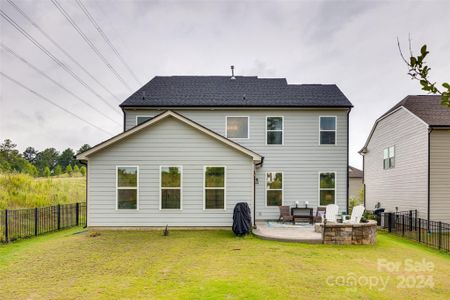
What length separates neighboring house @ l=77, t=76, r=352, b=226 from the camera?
11.7 metres

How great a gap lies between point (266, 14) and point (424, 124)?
10.2 metres

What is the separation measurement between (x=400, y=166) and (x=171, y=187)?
1252 cm

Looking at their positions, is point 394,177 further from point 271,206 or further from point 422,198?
point 271,206

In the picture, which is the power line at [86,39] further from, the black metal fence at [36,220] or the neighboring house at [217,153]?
the black metal fence at [36,220]

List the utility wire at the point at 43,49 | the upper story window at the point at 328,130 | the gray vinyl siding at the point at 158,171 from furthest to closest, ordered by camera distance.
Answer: the upper story window at the point at 328,130
the gray vinyl siding at the point at 158,171
the utility wire at the point at 43,49

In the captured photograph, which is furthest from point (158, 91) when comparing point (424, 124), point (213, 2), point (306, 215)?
point (424, 124)

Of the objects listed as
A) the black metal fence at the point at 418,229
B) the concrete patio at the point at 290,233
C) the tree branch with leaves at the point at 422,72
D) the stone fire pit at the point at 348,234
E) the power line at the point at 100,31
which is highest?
the power line at the point at 100,31

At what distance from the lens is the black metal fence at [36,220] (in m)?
10.3

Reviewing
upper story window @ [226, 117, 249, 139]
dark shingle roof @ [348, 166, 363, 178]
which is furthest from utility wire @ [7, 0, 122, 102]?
dark shingle roof @ [348, 166, 363, 178]

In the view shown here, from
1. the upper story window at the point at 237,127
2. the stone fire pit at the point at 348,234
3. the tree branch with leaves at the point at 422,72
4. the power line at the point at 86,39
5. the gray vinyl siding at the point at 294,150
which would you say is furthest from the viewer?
the upper story window at the point at 237,127

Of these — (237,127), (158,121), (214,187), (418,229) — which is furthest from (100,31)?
(418,229)

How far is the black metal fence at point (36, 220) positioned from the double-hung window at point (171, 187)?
4.96m

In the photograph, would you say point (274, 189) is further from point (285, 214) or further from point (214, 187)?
point (214, 187)

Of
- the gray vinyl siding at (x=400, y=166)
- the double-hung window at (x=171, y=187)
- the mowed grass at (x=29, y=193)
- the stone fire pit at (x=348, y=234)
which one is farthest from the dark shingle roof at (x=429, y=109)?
the mowed grass at (x=29, y=193)
